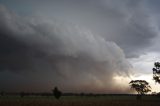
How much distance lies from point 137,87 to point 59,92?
31320 millimetres

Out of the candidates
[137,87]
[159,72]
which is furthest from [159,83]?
[137,87]

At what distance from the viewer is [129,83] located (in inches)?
4272

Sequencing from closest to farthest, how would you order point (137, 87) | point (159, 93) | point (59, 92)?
point (159, 93)
point (59, 92)
point (137, 87)

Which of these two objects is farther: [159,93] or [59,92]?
[59,92]

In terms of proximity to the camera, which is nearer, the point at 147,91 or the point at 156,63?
the point at 156,63

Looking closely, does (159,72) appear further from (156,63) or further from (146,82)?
(146,82)

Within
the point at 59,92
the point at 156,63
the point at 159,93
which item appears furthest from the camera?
the point at 59,92

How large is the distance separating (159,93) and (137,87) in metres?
20.7

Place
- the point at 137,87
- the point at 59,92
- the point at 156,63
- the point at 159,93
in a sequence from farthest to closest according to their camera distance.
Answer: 1. the point at 137,87
2. the point at 59,92
3. the point at 159,93
4. the point at 156,63

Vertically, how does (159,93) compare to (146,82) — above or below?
below

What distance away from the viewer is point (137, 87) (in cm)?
10675

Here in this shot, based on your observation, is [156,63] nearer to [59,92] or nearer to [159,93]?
[159,93]

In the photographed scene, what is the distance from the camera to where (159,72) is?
237ft

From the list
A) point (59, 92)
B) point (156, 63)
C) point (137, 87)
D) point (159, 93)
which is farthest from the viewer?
point (137, 87)
